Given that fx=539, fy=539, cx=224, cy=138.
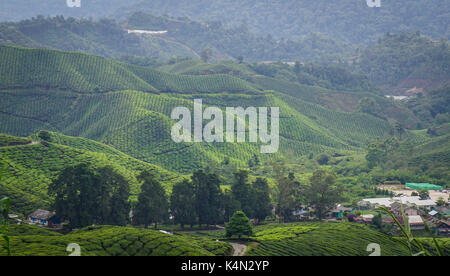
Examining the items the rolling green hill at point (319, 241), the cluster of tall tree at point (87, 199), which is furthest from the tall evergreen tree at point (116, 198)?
the rolling green hill at point (319, 241)

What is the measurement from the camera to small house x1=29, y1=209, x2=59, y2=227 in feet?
136

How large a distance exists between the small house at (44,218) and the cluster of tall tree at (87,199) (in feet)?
2.77

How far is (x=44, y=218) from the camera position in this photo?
41.5m

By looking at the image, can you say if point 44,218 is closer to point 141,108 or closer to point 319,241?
point 319,241

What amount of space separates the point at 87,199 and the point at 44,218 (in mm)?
3493

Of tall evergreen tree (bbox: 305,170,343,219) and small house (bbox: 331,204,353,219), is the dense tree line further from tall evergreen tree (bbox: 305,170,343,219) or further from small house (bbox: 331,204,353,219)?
small house (bbox: 331,204,353,219)

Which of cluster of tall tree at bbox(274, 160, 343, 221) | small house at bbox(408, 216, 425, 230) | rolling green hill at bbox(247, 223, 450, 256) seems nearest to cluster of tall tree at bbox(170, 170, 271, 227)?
cluster of tall tree at bbox(274, 160, 343, 221)

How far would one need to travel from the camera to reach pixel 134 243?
3120cm

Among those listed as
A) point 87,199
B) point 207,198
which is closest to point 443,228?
point 207,198

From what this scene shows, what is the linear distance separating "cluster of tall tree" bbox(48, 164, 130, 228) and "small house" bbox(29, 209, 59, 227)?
843mm

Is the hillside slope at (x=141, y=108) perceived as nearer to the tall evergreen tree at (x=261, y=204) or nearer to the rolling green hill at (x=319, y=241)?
the tall evergreen tree at (x=261, y=204)

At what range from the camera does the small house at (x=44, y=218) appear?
4131 centimetres

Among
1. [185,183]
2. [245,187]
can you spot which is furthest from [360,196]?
[185,183]
